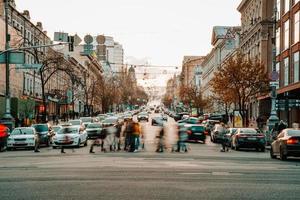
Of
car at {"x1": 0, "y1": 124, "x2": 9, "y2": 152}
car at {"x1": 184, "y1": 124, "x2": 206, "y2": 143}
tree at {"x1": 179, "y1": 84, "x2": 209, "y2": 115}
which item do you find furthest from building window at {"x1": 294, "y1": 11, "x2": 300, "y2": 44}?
tree at {"x1": 179, "y1": 84, "x2": 209, "y2": 115}

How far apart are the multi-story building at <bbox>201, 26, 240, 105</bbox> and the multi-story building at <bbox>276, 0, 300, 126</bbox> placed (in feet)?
89.9

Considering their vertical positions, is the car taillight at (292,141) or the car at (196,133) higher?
the car taillight at (292,141)

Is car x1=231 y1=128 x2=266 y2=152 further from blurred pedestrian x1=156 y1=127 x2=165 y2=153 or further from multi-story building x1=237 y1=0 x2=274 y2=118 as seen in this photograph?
multi-story building x1=237 y1=0 x2=274 y2=118

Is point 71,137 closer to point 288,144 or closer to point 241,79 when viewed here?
point 288,144

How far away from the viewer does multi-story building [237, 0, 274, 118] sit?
69125 mm

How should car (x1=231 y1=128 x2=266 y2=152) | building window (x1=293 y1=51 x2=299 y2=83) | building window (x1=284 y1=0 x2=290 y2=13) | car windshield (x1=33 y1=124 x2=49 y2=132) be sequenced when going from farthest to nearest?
building window (x1=284 y1=0 x2=290 y2=13) < building window (x1=293 y1=51 x2=299 y2=83) < car windshield (x1=33 y1=124 x2=49 y2=132) < car (x1=231 y1=128 x2=266 y2=152)

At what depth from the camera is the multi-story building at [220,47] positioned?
91.8 meters

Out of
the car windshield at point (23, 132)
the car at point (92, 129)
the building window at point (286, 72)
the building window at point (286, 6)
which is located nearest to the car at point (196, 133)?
the car at point (92, 129)

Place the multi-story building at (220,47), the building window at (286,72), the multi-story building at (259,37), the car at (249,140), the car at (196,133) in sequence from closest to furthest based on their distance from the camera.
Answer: the car at (249,140) < the car at (196,133) < the building window at (286,72) < the multi-story building at (259,37) < the multi-story building at (220,47)

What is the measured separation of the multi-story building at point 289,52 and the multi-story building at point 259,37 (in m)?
6.21

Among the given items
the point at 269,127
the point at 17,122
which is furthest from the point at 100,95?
the point at 269,127

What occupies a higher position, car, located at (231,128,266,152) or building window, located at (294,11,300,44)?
building window, located at (294,11,300,44)

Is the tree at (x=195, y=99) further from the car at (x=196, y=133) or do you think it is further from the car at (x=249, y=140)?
the car at (x=249, y=140)

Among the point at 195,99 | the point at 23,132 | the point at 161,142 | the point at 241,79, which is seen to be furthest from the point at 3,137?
the point at 195,99
